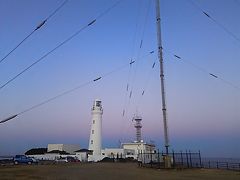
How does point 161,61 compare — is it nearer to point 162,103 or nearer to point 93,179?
point 162,103

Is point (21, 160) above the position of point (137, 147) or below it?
below

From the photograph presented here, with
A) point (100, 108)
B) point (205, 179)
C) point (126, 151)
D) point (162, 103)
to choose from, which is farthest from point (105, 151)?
point (205, 179)

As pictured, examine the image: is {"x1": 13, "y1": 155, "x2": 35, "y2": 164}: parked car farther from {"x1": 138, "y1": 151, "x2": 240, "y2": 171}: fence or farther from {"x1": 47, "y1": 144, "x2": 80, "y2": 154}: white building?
{"x1": 47, "y1": 144, "x2": 80, "y2": 154}: white building

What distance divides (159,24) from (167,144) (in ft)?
47.6

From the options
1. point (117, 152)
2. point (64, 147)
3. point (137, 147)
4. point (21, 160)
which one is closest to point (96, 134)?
point (117, 152)

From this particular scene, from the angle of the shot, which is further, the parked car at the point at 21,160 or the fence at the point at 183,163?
the parked car at the point at 21,160

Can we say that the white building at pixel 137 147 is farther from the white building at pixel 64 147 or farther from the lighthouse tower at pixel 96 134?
the white building at pixel 64 147

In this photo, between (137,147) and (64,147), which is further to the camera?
(64,147)

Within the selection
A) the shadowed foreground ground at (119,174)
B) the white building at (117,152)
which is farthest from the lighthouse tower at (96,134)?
the shadowed foreground ground at (119,174)

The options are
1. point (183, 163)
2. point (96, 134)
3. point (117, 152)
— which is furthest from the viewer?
point (117, 152)

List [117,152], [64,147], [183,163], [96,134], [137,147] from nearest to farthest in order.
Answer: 1. [183,163]
2. [96,134]
3. [117,152]
4. [137,147]
5. [64,147]

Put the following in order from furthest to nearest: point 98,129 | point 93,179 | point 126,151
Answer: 1. point 126,151
2. point 98,129
3. point 93,179

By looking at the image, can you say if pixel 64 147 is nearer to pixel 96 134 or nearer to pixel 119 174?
pixel 96 134

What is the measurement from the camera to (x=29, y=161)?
59.9m
